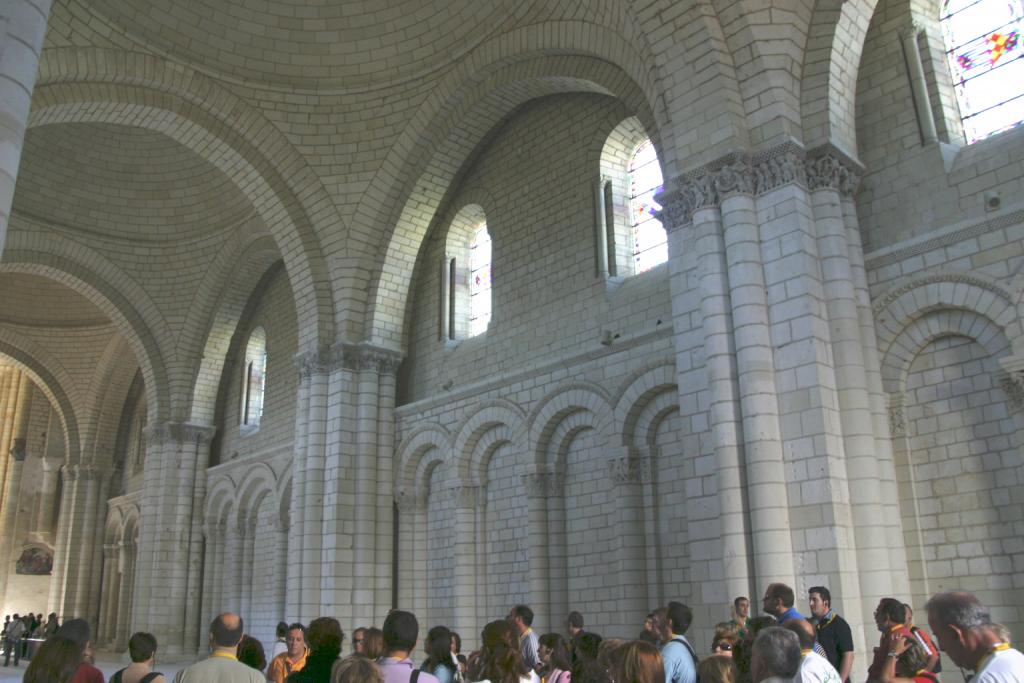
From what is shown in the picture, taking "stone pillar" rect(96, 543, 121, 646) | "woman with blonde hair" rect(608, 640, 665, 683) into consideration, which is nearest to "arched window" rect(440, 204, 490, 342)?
"woman with blonde hair" rect(608, 640, 665, 683)

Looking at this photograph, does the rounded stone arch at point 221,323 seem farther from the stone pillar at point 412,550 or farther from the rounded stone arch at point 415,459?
the stone pillar at point 412,550

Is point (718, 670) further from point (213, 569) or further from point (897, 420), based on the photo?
point (213, 569)

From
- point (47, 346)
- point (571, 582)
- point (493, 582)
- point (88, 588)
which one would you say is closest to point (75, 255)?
point (47, 346)

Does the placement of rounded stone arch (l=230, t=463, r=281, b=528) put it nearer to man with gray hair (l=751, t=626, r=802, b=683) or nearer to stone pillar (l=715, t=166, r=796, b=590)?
stone pillar (l=715, t=166, r=796, b=590)

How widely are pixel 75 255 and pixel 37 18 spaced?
1804 centimetres

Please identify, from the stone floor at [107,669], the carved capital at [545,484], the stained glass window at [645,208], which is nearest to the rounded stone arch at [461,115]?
the stained glass window at [645,208]

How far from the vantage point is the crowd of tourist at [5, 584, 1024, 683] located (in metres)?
2.79

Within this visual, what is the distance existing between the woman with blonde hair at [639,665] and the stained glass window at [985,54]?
367 inches

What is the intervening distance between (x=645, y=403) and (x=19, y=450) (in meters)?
28.8

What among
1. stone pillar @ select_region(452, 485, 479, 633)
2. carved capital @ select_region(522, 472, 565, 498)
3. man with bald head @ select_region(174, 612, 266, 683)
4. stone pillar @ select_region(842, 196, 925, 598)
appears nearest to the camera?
man with bald head @ select_region(174, 612, 266, 683)

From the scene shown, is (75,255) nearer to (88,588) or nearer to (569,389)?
(88,588)


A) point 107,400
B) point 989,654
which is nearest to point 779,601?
point 989,654

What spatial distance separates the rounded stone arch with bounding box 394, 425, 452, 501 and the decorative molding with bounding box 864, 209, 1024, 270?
8474 mm

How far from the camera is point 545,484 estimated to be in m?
14.1
